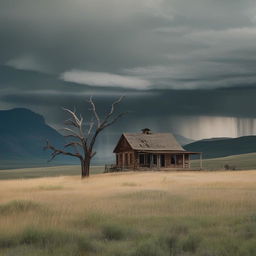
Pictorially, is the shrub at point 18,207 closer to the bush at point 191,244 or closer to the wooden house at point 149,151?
the bush at point 191,244

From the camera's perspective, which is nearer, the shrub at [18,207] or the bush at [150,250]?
the bush at [150,250]

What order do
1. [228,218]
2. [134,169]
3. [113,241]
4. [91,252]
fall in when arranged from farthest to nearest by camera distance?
[134,169], [228,218], [113,241], [91,252]

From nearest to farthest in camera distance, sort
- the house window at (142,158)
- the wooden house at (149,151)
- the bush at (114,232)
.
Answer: the bush at (114,232) < the wooden house at (149,151) < the house window at (142,158)

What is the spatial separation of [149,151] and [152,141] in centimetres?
301

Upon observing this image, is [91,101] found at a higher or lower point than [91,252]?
higher

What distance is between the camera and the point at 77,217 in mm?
15484

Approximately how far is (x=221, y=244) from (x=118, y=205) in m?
8.70

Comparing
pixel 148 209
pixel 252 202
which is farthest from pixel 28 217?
pixel 252 202

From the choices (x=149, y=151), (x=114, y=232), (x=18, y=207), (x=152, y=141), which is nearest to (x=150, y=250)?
(x=114, y=232)

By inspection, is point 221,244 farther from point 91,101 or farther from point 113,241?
point 91,101

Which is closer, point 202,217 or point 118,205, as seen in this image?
point 202,217

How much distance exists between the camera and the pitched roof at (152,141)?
68.3 metres

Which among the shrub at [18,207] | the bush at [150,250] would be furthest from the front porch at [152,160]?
the bush at [150,250]

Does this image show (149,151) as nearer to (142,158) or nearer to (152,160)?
(152,160)
